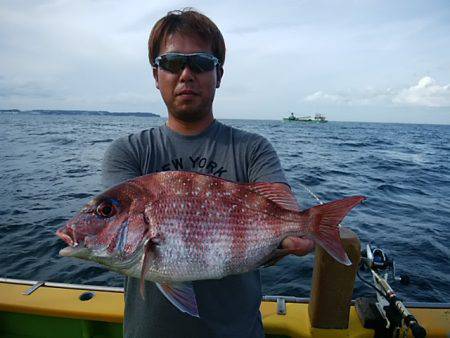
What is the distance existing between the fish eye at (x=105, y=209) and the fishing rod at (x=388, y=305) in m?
2.76

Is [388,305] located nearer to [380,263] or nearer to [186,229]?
[380,263]

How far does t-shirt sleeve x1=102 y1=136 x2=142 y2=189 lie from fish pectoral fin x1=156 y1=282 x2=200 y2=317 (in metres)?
0.81

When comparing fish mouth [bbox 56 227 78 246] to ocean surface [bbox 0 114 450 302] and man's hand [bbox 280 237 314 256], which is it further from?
ocean surface [bbox 0 114 450 302]

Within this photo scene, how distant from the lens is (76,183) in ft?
53.7

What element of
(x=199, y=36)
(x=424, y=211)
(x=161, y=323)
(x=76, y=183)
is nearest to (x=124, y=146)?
(x=199, y=36)

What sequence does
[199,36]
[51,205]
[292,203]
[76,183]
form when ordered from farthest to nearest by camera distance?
1. [76,183]
2. [51,205]
3. [199,36]
4. [292,203]

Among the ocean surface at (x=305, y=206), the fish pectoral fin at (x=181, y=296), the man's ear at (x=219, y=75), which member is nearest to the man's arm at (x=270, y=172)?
the man's ear at (x=219, y=75)

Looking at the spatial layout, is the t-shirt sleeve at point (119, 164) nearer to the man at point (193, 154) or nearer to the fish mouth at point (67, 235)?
the man at point (193, 154)

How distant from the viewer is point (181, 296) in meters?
2.14

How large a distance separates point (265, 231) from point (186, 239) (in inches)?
22.3

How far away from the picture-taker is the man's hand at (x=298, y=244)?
2.37 metres

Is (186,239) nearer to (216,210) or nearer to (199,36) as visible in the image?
(216,210)

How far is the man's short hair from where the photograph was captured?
2.74 meters

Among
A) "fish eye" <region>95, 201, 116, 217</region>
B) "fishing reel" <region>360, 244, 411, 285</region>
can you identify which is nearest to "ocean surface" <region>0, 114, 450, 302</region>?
"fishing reel" <region>360, 244, 411, 285</region>
